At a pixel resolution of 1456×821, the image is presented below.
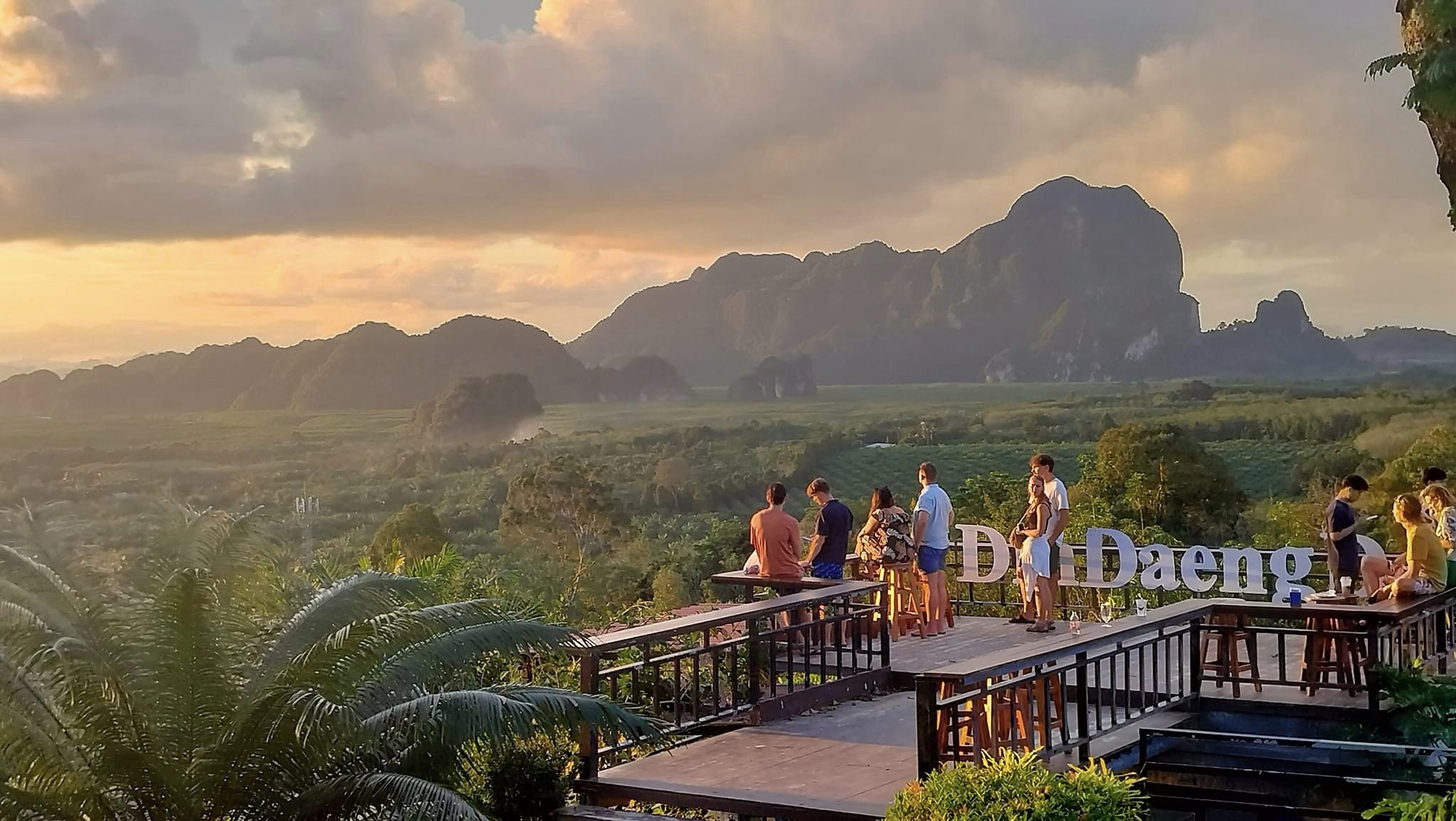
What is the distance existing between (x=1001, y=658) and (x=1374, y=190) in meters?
67.3

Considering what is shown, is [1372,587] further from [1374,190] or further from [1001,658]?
[1374,190]

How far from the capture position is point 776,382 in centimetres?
9994

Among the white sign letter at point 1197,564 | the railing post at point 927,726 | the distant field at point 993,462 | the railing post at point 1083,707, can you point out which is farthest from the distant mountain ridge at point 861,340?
the railing post at point 927,726


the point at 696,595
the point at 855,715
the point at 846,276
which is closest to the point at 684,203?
the point at 846,276

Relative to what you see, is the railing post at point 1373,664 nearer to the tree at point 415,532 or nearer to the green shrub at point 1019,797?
the green shrub at point 1019,797

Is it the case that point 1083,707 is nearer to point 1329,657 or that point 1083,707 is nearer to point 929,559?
point 1329,657

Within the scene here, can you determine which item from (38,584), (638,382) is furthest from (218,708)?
(638,382)

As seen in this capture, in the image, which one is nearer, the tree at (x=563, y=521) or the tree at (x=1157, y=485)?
the tree at (x=1157, y=485)

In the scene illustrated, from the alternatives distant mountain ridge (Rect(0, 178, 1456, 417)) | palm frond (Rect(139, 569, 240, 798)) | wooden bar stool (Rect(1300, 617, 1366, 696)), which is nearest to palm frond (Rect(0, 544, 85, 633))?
palm frond (Rect(139, 569, 240, 798))

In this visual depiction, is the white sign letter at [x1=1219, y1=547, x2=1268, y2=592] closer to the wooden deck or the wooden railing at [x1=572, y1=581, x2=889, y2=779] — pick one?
the wooden deck

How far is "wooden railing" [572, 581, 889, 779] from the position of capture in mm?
8672

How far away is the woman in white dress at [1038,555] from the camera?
41.5ft

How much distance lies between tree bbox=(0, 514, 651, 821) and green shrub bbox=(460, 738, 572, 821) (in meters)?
0.16

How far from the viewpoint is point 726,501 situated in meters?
70.6
